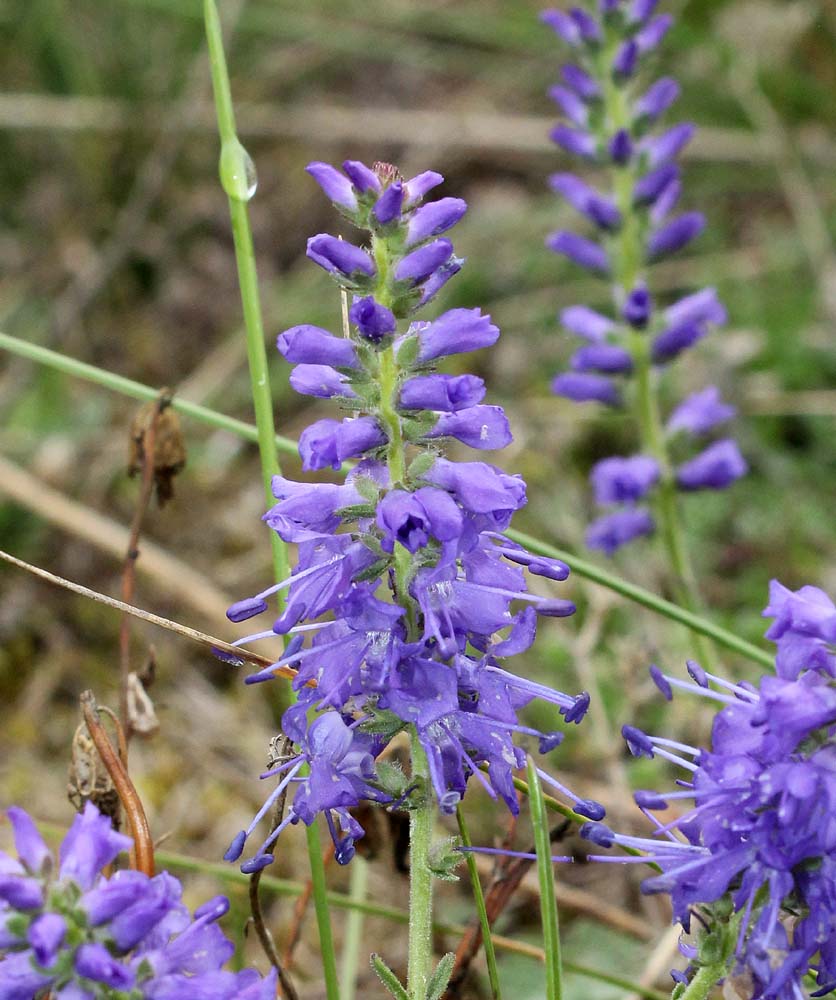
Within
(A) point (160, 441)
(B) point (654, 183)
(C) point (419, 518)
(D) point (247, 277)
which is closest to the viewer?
(C) point (419, 518)

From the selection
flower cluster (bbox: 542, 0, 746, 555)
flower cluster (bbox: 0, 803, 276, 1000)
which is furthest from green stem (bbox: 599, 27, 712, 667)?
flower cluster (bbox: 0, 803, 276, 1000)

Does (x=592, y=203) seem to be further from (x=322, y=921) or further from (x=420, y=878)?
(x=420, y=878)

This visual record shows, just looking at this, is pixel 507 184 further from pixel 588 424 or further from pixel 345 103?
pixel 588 424

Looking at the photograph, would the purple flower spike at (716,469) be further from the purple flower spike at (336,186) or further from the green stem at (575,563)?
the purple flower spike at (336,186)

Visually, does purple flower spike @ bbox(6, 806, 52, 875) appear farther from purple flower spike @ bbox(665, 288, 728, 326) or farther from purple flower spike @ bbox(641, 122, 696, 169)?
purple flower spike @ bbox(641, 122, 696, 169)

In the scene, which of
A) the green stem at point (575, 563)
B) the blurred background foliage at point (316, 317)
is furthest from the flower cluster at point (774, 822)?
the blurred background foliage at point (316, 317)

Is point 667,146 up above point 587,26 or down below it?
below

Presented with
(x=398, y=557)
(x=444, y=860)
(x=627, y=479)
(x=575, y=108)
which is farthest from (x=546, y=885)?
(x=575, y=108)
